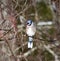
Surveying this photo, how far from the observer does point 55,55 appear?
843 cm

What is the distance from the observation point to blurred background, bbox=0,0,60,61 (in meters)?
5.59

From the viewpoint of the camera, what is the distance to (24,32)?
6344 millimetres

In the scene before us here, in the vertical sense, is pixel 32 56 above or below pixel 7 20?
below

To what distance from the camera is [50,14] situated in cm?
989

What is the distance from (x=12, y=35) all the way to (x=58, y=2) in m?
1.43

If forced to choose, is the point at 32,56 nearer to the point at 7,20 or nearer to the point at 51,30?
the point at 51,30

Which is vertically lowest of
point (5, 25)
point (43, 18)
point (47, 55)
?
point (47, 55)

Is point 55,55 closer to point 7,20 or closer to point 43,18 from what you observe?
point 43,18

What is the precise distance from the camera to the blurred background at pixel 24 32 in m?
5.59

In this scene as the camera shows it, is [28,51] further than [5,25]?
Yes

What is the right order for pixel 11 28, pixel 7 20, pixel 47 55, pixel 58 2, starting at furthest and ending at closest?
pixel 47 55 → pixel 58 2 → pixel 7 20 → pixel 11 28

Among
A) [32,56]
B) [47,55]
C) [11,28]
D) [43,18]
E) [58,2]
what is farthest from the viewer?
[43,18]

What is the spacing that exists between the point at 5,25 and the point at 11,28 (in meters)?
0.32

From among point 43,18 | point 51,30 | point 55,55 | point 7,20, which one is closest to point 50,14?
point 43,18
